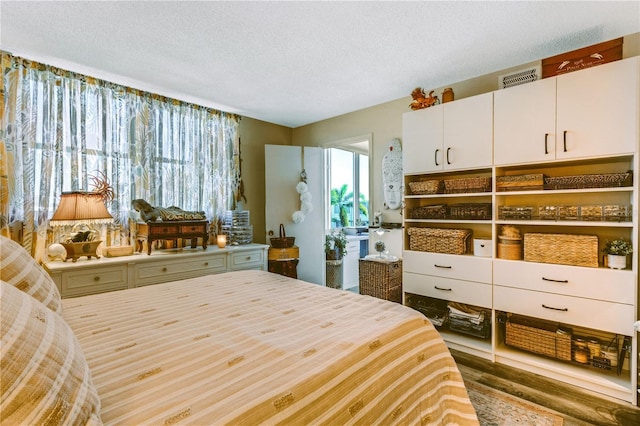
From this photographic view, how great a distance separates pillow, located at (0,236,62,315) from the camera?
108cm

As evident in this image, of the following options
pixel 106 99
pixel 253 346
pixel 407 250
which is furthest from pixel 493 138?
pixel 106 99

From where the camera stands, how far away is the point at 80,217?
257 cm

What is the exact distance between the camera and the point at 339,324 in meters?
1.38

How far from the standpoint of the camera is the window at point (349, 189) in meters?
5.46

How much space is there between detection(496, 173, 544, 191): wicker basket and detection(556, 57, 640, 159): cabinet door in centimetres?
23

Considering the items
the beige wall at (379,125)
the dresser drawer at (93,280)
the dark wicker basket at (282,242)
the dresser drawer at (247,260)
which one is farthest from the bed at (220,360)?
the beige wall at (379,125)

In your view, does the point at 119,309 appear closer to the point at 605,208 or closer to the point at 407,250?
the point at 407,250

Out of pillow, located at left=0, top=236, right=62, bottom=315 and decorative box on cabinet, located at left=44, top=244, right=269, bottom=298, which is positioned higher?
pillow, located at left=0, top=236, right=62, bottom=315

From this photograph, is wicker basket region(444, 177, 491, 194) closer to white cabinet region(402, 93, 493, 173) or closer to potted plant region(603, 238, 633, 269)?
white cabinet region(402, 93, 493, 173)

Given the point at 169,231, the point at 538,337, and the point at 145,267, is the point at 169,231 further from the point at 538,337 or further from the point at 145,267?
the point at 538,337

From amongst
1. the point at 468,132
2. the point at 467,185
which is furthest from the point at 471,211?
the point at 468,132

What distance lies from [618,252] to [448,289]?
1.20 meters

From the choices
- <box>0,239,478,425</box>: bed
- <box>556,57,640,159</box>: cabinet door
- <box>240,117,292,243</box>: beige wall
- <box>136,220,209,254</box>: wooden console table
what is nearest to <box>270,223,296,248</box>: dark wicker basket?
<box>240,117,292,243</box>: beige wall

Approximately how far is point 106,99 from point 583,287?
4.38 meters
